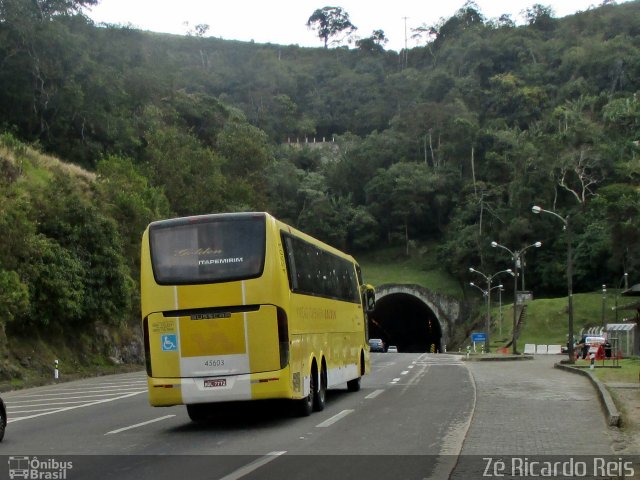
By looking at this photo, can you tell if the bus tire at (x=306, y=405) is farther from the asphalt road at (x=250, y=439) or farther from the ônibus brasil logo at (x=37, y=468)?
the ônibus brasil logo at (x=37, y=468)

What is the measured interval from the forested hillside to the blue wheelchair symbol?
1583 cm

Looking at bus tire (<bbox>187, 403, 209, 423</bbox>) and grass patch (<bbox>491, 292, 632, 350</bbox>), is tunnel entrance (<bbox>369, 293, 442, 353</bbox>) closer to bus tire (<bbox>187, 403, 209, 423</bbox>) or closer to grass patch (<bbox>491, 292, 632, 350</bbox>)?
grass patch (<bbox>491, 292, 632, 350</bbox>)

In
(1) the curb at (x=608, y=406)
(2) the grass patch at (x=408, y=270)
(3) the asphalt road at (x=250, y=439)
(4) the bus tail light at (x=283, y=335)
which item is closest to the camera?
(3) the asphalt road at (x=250, y=439)

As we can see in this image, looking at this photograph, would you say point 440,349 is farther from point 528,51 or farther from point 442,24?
point 442,24

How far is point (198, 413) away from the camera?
1530 cm

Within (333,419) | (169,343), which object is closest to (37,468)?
(169,343)

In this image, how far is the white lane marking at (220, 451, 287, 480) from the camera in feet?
30.2

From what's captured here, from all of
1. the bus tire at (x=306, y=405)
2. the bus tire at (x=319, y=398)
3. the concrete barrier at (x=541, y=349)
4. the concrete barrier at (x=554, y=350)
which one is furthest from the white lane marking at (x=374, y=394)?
the concrete barrier at (x=541, y=349)

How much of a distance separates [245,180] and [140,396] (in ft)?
150

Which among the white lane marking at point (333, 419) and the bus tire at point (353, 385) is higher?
the white lane marking at point (333, 419)

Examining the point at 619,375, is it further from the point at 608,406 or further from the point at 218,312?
the point at 218,312

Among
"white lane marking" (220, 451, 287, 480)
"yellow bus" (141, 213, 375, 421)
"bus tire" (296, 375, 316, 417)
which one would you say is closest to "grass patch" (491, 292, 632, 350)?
"bus tire" (296, 375, 316, 417)

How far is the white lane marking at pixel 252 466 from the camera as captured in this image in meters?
9.22

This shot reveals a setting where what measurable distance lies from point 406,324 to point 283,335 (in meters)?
82.5
